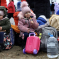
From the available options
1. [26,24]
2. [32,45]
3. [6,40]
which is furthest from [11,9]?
[32,45]

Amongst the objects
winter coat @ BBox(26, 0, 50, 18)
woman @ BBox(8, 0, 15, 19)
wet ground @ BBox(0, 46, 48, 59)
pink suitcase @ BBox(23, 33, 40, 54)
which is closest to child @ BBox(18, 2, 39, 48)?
pink suitcase @ BBox(23, 33, 40, 54)

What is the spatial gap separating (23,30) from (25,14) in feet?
1.53

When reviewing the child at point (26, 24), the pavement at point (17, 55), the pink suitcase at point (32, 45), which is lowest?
the pavement at point (17, 55)

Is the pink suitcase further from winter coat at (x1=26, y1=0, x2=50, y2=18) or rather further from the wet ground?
winter coat at (x1=26, y1=0, x2=50, y2=18)

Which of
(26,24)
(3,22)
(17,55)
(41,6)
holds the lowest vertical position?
(17,55)

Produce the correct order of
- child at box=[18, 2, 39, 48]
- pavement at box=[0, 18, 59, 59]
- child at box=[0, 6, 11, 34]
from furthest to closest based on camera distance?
child at box=[18, 2, 39, 48]
child at box=[0, 6, 11, 34]
pavement at box=[0, 18, 59, 59]

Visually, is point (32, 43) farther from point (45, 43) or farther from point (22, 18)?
point (22, 18)

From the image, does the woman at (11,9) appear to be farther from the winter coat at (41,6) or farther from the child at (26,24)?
the child at (26,24)

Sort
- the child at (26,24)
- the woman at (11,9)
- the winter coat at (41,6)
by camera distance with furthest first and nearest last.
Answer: the woman at (11,9), the winter coat at (41,6), the child at (26,24)

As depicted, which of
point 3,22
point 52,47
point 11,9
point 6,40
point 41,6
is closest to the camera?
point 52,47

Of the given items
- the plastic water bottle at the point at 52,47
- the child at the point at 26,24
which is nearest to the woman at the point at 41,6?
the child at the point at 26,24

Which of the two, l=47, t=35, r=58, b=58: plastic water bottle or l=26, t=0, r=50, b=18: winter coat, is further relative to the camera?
l=26, t=0, r=50, b=18: winter coat

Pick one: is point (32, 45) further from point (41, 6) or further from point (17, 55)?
point (41, 6)

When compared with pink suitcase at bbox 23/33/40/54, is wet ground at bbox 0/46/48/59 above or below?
below
